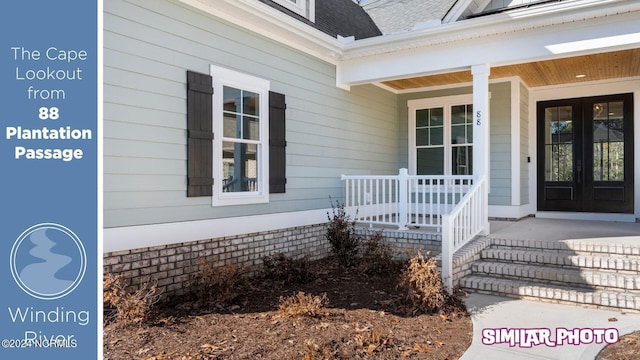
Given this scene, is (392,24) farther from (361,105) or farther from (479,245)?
(479,245)

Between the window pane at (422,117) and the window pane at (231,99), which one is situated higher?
the window pane at (422,117)

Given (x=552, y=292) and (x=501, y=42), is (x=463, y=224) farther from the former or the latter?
(x=501, y=42)

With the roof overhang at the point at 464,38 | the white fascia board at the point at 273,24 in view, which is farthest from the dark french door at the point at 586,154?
the white fascia board at the point at 273,24

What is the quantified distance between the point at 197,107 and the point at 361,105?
3840 millimetres

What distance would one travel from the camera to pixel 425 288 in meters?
4.20

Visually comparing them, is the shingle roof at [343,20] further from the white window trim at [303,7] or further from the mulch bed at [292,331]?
the mulch bed at [292,331]

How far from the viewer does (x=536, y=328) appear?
383 centimetres

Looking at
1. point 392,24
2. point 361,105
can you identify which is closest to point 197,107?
point 361,105

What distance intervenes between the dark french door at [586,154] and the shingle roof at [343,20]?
3.94 m

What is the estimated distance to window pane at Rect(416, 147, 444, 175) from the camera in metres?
8.72

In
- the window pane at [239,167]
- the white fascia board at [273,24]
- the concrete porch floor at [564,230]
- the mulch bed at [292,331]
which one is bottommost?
the mulch bed at [292,331]

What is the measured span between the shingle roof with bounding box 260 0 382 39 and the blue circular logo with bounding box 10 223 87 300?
513 centimetres

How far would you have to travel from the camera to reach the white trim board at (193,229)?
4.17m

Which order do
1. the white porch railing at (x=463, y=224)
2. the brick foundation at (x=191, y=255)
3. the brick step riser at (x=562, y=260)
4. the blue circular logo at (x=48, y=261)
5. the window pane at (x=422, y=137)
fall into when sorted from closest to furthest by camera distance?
the blue circular logo at (x=48, y=261) < the brick foundation at (x=191, y=255) < the brick step riser at (x=562, y=260) < the white porch railing at (x=463, y=224) < the window pane at (x=422, y=137)
